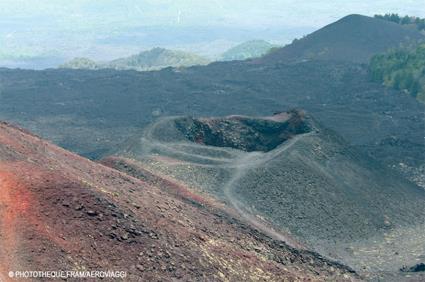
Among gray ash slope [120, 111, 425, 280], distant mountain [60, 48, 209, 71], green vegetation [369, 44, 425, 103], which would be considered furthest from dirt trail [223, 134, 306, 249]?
distant mountain [60, 48, 209, 71]

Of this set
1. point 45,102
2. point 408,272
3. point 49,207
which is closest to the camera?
point 49,207

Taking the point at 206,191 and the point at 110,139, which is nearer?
the point at 206,191

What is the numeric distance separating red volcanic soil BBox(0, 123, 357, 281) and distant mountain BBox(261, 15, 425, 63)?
78090mm

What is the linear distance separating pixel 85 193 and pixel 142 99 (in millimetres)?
57394

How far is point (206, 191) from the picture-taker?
113 feet

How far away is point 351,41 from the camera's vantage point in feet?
357

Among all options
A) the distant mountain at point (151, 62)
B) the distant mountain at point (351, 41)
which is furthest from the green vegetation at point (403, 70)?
the distant mountain at point (151, 62)

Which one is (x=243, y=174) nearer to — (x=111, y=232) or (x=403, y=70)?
(x=111, y=232)

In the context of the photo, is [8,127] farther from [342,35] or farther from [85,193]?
[342,35]

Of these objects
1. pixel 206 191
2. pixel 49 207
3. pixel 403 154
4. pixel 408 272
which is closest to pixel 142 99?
pixel 403 154

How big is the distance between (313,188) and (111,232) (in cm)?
1906

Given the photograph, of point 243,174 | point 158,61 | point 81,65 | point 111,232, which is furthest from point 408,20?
point 111,232

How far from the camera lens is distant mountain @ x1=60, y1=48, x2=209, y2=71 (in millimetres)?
134750

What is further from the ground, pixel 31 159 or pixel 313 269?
pixel 31 159
